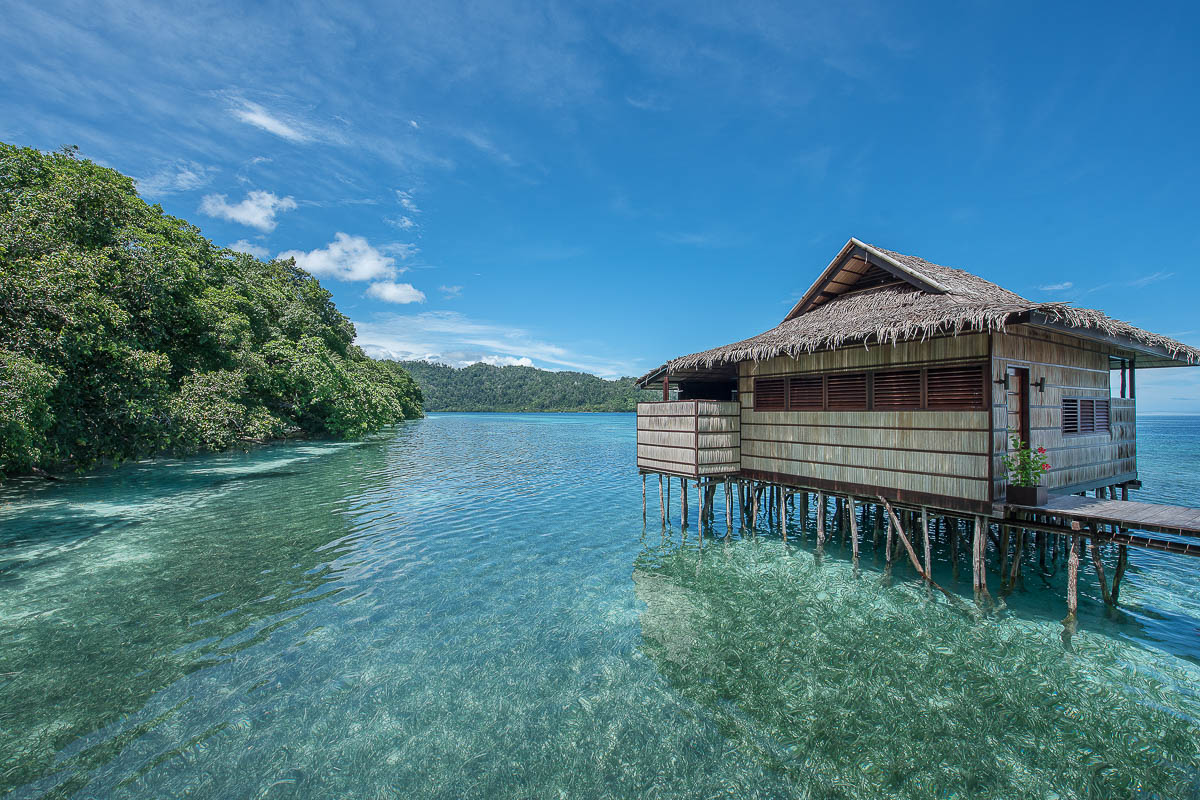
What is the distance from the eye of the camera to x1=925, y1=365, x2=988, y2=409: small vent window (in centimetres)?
852

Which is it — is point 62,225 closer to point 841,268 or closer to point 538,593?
point 538,593

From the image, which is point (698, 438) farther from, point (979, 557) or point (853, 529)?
point (979, 557)

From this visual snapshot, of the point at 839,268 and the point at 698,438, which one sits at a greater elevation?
the point at 839,268

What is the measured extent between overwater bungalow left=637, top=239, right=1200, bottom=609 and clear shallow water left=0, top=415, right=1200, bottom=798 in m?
2.13

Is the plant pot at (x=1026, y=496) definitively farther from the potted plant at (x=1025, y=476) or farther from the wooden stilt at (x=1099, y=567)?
the wooden stilt at (x=1099, y=567)

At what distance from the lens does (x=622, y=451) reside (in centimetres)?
4072

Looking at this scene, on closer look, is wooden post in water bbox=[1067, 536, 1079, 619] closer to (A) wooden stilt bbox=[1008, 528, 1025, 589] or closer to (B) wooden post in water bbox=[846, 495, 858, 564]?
(A) wooden stilt bbox=[1008, 528, 1025, 589]

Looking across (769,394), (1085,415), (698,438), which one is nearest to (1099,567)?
(1085,415)

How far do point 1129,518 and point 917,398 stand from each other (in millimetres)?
3230

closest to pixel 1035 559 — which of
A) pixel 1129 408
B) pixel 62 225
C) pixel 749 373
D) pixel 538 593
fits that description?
pixel 1129 408

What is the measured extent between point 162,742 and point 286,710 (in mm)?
1147

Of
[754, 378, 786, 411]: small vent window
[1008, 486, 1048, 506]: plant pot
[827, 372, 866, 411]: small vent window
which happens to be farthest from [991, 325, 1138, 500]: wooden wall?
[754, 378, 786, 411]: small vent window

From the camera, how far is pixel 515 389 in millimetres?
173125

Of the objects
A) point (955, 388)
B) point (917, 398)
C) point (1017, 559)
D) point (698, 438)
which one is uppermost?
point (955, 388)
